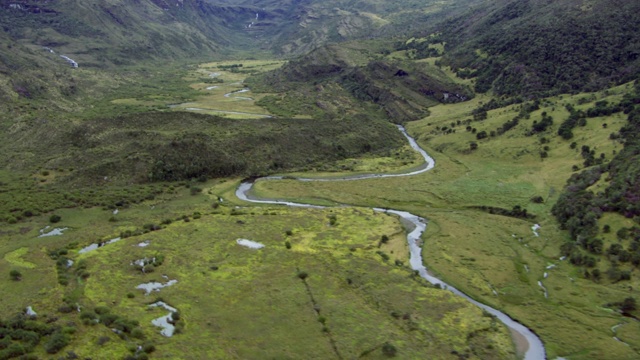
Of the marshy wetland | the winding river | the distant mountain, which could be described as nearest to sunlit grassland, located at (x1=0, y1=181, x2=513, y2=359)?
the marshy wetland

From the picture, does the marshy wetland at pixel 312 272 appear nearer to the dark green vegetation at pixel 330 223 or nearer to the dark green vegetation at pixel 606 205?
the dark green vegetation at pixel 330 223

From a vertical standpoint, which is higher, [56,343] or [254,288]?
[56,343]

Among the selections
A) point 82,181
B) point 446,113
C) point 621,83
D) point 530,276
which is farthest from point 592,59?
point 82,181

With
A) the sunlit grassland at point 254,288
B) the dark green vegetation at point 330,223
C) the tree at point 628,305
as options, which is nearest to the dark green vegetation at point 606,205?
the dark green vegetation at point 330,223

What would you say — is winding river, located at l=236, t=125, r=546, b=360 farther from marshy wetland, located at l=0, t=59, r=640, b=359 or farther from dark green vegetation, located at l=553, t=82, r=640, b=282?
dark green vegetation, located at l=553, t=82, r=640, b=282

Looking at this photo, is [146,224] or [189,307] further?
[146,224]

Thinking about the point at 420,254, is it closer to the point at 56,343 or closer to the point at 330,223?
the point at 330,223

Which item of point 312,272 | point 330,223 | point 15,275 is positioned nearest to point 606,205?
point 330,223

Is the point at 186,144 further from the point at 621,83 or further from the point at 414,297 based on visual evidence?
the point at 621,83
